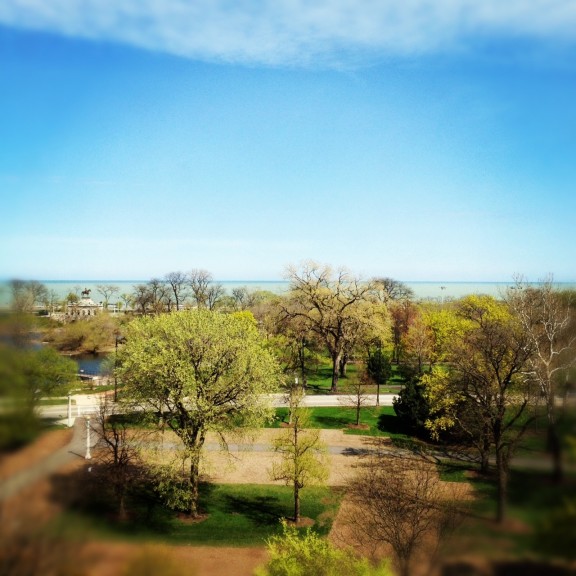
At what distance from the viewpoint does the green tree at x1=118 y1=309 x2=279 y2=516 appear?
68.8ft

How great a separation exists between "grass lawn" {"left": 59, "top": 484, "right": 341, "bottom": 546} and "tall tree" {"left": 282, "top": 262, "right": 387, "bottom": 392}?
23.3 m

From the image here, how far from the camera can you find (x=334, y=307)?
159 ft

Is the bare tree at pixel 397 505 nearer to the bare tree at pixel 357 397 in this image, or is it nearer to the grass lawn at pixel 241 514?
the grass lawn at pixel 241 514

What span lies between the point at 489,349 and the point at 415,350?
23.7 metres

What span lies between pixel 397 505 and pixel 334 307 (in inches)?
1207

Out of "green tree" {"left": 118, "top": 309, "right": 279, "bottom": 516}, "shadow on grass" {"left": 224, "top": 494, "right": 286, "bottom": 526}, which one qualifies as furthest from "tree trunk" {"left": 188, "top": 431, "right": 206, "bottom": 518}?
"shadow on grass" {"left": 224, "top": 494, "right": 286, "bottom": 526}

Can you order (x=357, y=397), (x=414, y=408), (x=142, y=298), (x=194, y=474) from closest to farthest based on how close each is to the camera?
(x=194, y=474)
(x=414, y=408)
(x=357, y=397)
(x=142, y=298)

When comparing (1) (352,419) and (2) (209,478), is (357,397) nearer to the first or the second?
(1) (352,419)

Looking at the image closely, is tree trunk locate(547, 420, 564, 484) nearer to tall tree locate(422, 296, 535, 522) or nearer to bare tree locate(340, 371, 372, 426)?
tall tree locate(422, 296, 535, 522)

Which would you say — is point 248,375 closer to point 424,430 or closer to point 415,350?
point 424,430

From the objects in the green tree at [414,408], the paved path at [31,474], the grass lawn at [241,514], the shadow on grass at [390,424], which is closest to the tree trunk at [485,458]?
the green tree at [414,408]

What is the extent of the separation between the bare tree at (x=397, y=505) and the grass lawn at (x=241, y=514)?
4.63ft

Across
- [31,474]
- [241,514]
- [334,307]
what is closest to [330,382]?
[334,307]

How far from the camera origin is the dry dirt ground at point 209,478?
6.80ft
